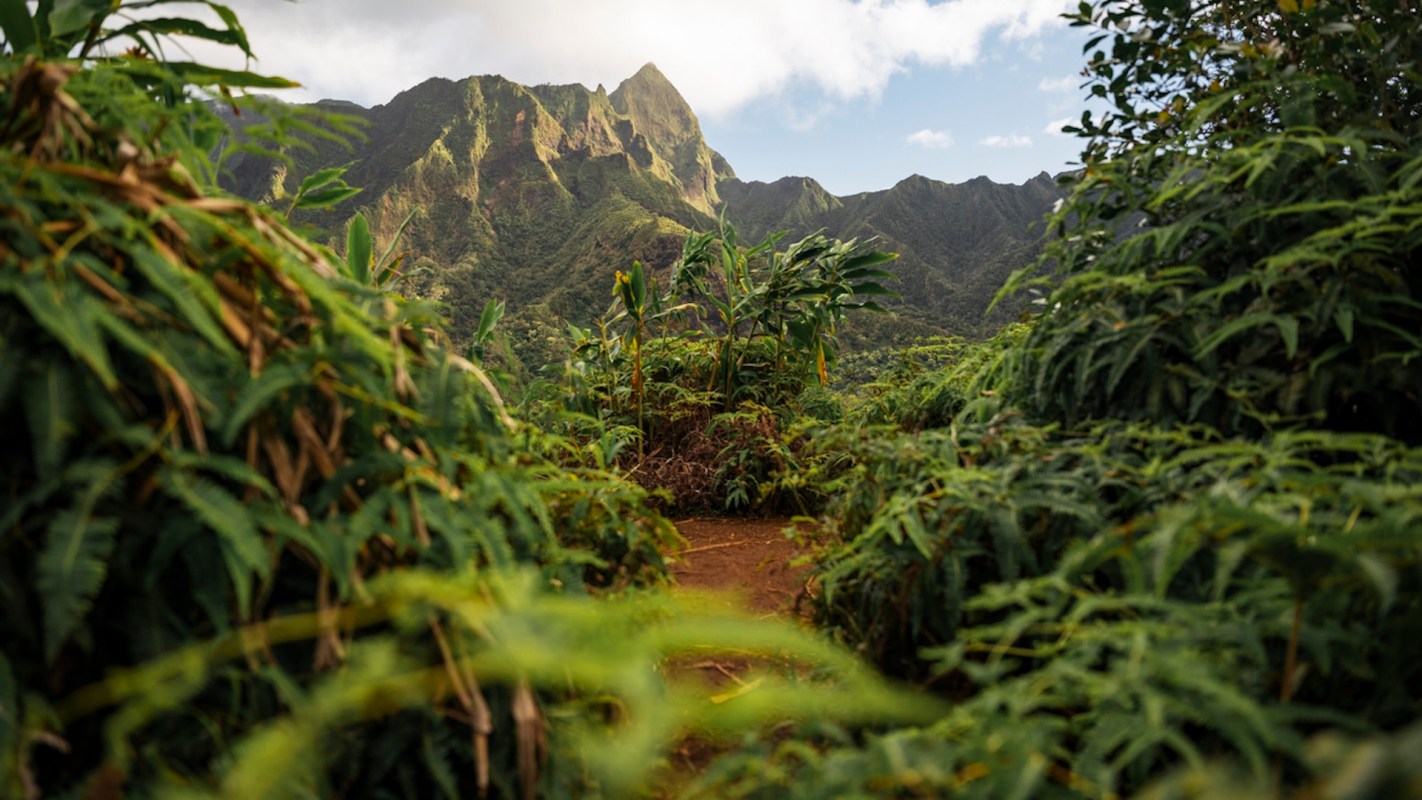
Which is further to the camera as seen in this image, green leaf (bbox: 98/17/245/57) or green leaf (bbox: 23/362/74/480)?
green leaf (bbox: 98/17/245/57)

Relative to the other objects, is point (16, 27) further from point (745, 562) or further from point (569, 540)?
point (745, 562)

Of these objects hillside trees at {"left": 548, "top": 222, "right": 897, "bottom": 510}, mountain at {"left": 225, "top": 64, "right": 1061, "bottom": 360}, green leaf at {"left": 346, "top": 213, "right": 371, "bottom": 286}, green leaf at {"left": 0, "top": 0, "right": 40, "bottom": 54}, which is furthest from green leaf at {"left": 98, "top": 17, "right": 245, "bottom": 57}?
mountain at {"left": 225, "top": 64, "right": 1061, "bottom": 360}

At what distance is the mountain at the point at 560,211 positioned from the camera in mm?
35625

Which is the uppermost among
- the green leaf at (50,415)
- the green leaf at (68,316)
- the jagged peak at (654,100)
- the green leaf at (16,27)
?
the jagged peak at (654,100)

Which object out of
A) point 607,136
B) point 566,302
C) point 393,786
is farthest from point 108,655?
point 607,136

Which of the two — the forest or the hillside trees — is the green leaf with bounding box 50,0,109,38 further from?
the hillside trees

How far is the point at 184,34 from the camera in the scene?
58.4 inches

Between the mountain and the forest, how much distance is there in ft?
74.4

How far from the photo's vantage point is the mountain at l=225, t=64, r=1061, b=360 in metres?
35.6

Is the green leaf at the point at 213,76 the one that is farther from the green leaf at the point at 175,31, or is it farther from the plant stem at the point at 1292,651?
the plant stem at the point at 1292,651

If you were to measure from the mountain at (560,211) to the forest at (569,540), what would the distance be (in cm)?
2268

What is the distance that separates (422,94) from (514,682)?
78.4 m

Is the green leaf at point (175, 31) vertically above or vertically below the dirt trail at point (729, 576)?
above

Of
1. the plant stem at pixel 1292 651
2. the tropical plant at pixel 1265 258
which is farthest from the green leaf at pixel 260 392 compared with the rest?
the tropical plant at pixel 1265 258
